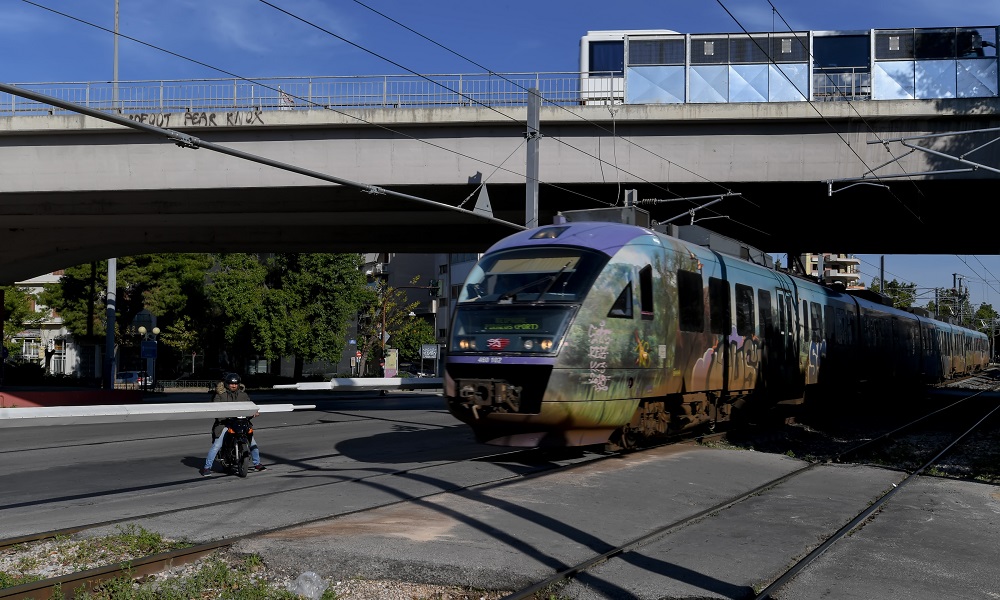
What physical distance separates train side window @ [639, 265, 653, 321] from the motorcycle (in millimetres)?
6183

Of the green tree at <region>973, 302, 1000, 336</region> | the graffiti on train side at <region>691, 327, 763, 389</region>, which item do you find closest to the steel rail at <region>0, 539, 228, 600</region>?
the graffiti on train side at <region>691, 327, 763, 389</region>

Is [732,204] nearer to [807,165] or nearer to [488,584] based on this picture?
[807,165]

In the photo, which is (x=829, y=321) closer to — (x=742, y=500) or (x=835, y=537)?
(x=742, y=500)

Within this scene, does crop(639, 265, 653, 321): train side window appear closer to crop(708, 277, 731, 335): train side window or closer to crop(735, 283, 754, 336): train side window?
crop(708, 277, 731, 335): train side window

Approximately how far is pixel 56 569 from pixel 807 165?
2023 centimetres

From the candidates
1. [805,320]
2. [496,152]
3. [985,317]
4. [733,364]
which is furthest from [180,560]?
[985,317]

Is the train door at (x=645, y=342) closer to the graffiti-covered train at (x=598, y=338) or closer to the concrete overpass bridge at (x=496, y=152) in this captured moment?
the graffiti-covered train at (x=598, y=338)

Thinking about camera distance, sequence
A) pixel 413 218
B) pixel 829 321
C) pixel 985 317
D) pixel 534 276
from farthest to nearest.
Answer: pixel 985 317 < pixel 413 218 < pixel 829 321 < pixel 534 276

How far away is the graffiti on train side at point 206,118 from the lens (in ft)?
76.3

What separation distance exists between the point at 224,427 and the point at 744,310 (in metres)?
9.39

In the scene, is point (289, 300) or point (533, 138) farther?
point (289, 300)

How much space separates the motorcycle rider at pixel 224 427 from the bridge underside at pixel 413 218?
816cm

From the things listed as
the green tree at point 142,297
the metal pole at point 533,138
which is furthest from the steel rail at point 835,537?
the green tree at point 142,297

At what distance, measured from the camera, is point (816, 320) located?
21922 mm
